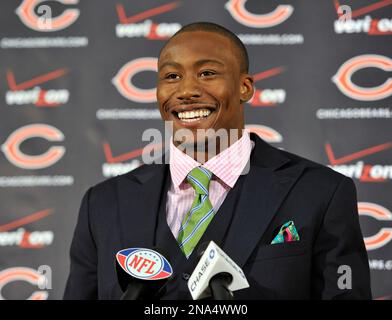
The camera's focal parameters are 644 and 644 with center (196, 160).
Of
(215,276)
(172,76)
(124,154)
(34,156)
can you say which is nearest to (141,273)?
(215,276)

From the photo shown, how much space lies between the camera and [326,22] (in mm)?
2527

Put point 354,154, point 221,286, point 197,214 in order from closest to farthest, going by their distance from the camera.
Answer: point 221,286 → point 197,214 → point 354,154

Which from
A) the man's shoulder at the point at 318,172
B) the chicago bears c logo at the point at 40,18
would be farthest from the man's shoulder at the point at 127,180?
the chicago bears c logo at the point at 40,18

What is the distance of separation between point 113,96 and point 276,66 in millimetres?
656

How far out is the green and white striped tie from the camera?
1.45m

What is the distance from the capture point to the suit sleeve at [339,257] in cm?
138

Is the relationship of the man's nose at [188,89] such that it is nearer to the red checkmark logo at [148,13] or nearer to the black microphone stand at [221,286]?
the black microphone stand at [221,286]

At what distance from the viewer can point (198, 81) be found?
1522 millimetres

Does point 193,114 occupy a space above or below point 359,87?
below

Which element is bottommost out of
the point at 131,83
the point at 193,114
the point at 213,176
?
the point at 213,176

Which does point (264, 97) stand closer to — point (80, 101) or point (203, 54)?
point (80, 101)

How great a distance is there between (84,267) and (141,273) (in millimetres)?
505

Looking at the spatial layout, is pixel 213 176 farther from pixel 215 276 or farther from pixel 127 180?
pixel 215 276

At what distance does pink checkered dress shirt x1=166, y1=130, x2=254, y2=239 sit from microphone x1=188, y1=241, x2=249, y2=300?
469 millimetres
